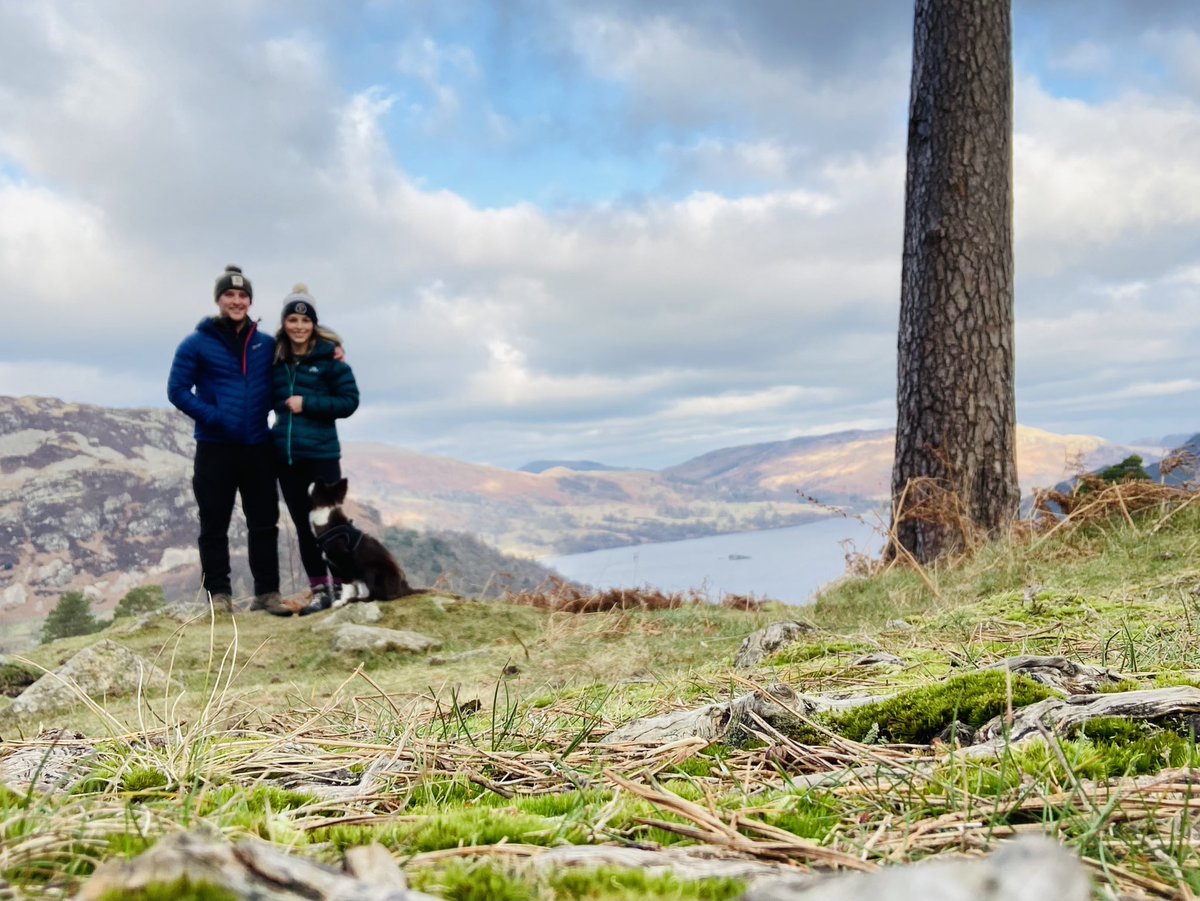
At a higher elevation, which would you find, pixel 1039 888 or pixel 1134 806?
pixel 1039 888

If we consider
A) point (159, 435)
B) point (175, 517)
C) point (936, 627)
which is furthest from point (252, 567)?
point (159, 435)

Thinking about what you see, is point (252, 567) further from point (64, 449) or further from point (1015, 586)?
point (64, 449)

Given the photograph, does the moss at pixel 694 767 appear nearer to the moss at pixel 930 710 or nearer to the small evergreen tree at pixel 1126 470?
the moss at pixel 930 710

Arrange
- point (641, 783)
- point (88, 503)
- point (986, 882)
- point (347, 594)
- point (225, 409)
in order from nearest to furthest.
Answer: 1. point (986, 882)
2. point (641, 783)
3. point (225, 409)
4. point (347, 594)
5. point (88, 503)

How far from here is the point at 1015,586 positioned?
14.6 feet

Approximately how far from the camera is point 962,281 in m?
6.31

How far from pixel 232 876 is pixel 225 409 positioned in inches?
305

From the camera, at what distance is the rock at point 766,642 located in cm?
337

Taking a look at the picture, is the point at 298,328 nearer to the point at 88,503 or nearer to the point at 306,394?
the point at 306,394

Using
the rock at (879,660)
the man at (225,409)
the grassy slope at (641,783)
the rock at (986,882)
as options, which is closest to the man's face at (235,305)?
the man at (225,409)

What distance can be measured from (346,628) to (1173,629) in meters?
5.29

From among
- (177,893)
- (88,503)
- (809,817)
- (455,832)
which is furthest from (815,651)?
(88,503)

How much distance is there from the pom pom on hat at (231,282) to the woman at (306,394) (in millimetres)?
A: 391

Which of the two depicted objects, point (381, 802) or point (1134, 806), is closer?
point (1134, 806)
